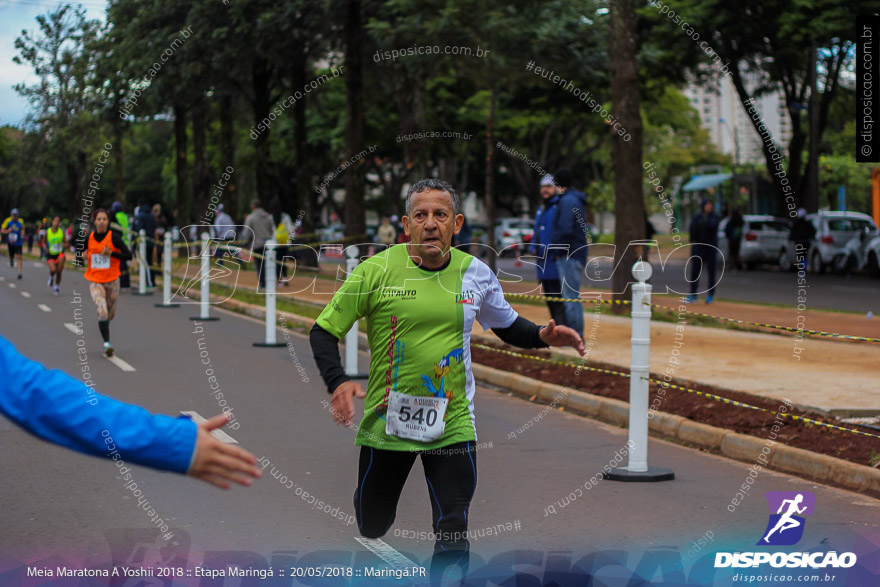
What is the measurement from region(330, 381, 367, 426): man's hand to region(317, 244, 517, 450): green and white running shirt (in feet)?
0.91

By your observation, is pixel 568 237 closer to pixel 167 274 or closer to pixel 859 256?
pixel 167 274

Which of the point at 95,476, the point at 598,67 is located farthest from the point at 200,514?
the point at 598,67

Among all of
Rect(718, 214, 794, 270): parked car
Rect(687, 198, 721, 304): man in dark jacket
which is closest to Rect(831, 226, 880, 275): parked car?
Rect(718, 214, 794, 270): parked car

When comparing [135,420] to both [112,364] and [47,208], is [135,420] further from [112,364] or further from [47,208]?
[47,208]

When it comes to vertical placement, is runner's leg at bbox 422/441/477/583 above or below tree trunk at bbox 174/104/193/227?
below

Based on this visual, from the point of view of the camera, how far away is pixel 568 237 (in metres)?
13.5

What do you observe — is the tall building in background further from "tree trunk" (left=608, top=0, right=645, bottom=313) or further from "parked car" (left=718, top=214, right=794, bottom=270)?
"tree trunk" (left=608, top=0, right=645, bottom=313)

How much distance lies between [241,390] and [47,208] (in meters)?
84.2

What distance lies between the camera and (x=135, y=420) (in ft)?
8.72

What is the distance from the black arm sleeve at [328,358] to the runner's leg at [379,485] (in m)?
0.35

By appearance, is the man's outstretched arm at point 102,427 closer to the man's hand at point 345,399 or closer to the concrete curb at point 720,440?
the man's hand at point 345,399

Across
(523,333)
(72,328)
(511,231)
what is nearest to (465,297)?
(523,333)

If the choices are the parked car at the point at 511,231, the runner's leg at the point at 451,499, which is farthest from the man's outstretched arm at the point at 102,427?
the parked car at the point at 511,231

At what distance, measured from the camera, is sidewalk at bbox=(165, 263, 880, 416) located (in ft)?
35.1
